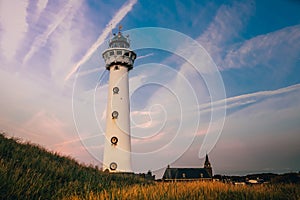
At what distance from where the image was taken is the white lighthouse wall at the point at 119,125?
23078 millimetres

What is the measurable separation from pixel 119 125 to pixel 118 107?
6.23ft

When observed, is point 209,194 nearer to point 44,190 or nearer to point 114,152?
point 44,190

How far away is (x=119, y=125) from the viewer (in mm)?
24031

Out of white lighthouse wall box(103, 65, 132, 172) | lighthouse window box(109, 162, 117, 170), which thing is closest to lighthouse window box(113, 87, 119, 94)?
white lighthouse wall box(103, 65, 132, 172)

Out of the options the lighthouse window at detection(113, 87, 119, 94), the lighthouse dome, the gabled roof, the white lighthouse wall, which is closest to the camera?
the white lighthouse wall

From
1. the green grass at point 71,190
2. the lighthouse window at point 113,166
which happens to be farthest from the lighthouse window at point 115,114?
the green grass at point 71,190

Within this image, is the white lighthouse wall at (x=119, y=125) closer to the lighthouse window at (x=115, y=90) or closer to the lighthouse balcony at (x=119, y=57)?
the lighthouse window at (x=115, y=90)

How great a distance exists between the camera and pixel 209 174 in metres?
69.4

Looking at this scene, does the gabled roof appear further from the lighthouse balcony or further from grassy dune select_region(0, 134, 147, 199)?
grassy dune select_region(0, 134, 147, 199)

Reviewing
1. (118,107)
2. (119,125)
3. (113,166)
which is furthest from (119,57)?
(113,166)

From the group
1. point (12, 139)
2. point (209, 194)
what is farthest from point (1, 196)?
point (12, 139)

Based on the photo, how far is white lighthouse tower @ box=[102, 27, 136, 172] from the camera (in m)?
23.1

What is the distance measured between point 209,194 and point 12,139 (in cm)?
1161

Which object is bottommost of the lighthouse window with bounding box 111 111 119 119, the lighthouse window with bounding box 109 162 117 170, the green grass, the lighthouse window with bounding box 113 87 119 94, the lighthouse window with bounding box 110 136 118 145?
the green grass
